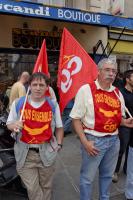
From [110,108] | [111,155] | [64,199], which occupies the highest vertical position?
[110,108]

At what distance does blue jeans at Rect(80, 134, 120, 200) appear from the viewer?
3.89 metres

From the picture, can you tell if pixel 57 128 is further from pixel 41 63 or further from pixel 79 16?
pixel 79 16

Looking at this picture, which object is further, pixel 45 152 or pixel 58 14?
pixel 58 14

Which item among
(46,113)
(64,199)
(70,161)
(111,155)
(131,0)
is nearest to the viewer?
(46,113)

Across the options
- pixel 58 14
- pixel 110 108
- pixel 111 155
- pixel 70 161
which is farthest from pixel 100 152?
pixel 58 14

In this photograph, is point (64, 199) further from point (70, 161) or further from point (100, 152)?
point (70, 161)

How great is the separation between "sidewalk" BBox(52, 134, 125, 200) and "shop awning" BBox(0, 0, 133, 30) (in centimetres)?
339

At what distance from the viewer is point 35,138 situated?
143 inches

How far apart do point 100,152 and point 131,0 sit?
36.0ft

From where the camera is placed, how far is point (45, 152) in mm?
3715

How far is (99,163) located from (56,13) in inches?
223

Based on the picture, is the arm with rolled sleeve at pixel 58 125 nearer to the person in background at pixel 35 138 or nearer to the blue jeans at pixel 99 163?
the person in background at pixel 35 138

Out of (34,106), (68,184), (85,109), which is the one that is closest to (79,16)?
(68,184)

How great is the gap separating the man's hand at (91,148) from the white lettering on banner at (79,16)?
5.72m
